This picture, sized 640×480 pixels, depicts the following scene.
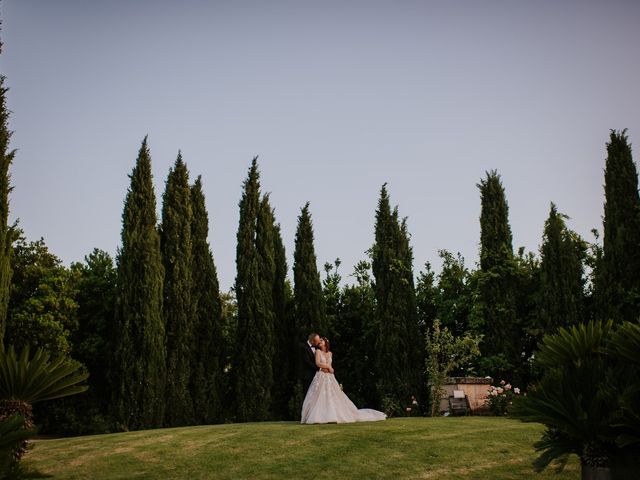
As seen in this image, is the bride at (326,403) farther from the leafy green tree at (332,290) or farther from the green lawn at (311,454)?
the leafy green tree at (332,290)

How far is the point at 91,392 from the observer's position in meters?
21.6

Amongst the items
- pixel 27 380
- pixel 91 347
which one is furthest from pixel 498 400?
pixel 27 380

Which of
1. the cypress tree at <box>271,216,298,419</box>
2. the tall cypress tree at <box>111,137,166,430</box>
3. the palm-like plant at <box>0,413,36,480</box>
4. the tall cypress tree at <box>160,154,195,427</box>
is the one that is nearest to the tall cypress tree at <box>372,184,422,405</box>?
the cypress tree at <box>271,216,298,419</box>

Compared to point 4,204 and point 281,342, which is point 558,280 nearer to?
point 281,342

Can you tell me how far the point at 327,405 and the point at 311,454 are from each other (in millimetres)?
3337

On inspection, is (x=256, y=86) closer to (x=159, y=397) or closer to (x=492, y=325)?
(x=159, y=397)

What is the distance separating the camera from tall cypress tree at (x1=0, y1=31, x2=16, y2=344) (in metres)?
15.7

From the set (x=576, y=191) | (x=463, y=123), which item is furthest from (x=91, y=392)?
(x=576, y=191)

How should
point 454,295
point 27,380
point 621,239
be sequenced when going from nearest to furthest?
1. point 27,380
2. point 621,239
3. point 454,295

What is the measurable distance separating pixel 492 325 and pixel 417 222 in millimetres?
4953

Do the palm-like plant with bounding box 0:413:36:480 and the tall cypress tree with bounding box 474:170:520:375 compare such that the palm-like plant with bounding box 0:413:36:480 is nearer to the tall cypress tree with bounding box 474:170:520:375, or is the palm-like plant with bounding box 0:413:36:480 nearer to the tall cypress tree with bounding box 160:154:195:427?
the tall cypress tree with bounding box 160:154:195:427

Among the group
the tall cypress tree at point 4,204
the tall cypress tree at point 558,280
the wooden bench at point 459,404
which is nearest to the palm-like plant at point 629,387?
the wooden bench at point 459,404

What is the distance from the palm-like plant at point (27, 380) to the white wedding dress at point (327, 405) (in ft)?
29.0

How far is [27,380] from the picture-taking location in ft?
16.9
